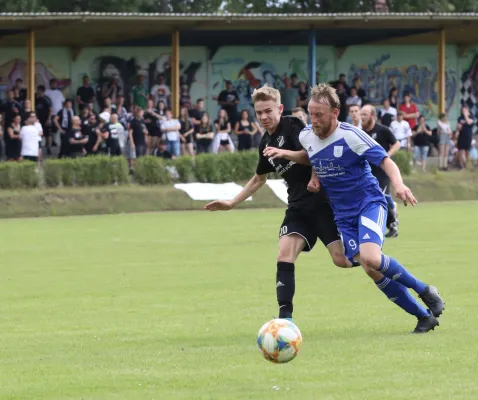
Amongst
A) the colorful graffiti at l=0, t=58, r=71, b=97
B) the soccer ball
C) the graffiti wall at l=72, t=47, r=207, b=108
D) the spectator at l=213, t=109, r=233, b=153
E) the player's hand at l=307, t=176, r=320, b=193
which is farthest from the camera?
the graffiti wall at l=72, t=47, r=207, b=108

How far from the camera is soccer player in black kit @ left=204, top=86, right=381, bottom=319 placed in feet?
31.5

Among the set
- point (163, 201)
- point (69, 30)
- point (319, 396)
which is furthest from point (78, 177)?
point (319, 396)

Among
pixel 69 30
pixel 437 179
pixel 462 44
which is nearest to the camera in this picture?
pixel 437 179

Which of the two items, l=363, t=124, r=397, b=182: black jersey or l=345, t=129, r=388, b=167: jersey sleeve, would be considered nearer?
l=345, t=129, r=388, b=167: jersey sleeve

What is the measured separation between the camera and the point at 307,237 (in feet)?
32.0

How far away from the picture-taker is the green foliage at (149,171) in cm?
2873

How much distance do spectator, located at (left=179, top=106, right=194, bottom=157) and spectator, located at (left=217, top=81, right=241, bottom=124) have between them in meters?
2.13

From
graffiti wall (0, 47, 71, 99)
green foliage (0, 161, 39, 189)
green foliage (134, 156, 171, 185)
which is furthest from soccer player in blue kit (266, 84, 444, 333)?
graffiti wall (0, 47, 71, 99)

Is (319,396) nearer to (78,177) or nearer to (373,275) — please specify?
(373,275)

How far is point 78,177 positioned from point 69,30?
7070 millimetres

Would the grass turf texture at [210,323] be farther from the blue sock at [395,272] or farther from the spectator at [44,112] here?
the spectator at [44,112]

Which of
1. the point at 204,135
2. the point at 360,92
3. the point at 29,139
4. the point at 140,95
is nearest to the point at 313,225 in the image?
the point at 29,139

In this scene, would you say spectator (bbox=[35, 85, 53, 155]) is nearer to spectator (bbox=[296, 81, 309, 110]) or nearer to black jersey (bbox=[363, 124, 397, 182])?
spectator (bbox=[296, 81, 309, 110])

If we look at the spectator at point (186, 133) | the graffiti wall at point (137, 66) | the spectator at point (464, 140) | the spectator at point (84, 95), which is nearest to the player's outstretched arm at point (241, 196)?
the spectator at point (186, 133)
